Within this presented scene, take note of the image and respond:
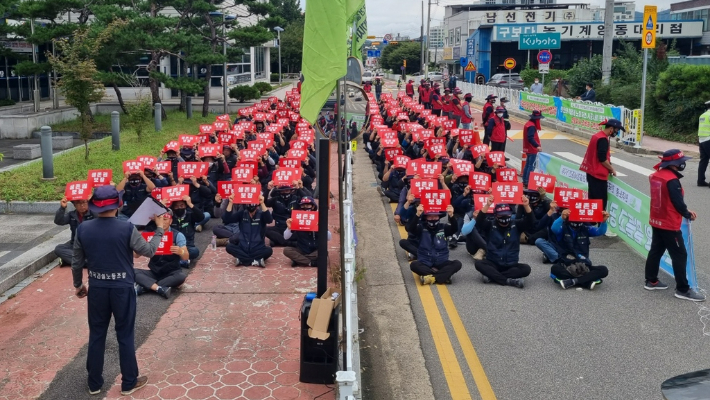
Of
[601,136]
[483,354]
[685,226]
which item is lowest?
[483,354]

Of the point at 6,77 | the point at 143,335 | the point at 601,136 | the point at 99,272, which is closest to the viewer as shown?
the point at 99,272

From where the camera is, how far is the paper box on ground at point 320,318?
6.22 metres

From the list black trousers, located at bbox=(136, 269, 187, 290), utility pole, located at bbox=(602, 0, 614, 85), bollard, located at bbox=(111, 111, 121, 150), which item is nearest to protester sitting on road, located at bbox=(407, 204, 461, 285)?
black trousers, located at bbox=(136, 269, 187, 290)

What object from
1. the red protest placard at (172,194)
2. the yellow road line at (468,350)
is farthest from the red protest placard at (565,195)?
the red protest placard at (172,194)

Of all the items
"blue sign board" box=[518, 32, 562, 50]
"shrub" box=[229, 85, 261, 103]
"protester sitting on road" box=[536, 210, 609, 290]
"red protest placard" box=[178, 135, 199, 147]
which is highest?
"blue sign board" box=[518, 32, 562, 50]

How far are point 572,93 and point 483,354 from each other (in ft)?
98.4

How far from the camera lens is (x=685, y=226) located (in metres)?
8.88

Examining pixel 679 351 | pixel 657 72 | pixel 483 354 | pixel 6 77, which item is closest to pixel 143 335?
pixel 483 354

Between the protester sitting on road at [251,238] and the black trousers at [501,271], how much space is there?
310 centimetres

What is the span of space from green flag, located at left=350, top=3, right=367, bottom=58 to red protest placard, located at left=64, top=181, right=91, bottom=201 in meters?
4.52

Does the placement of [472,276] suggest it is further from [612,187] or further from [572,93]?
[572,93]

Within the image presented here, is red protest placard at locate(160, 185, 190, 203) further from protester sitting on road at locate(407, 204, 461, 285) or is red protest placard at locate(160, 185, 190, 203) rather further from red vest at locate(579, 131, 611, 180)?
red vest at locate(579, 131, 611, 180)

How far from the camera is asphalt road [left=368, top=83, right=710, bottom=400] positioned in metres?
6.52

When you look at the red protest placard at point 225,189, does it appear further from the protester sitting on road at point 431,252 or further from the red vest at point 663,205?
the red vest at point 663,205
